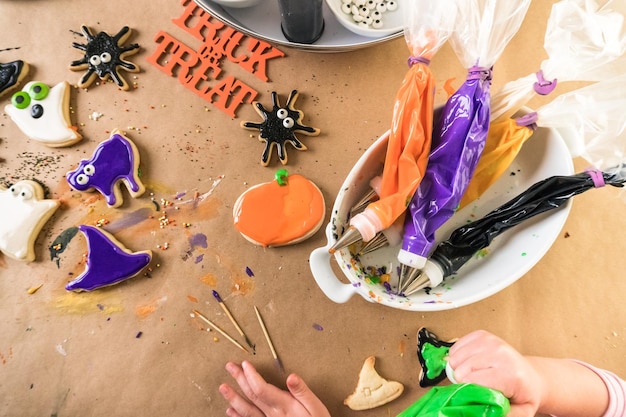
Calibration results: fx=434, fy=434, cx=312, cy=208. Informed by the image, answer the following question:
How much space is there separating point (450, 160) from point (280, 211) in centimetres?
28

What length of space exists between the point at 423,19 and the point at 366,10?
0.59 feet

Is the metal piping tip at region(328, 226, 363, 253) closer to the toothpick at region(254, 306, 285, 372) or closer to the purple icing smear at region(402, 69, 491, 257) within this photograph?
the purple icing smear at region(402, 69, 491, 257)

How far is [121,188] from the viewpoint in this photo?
2.46 feet

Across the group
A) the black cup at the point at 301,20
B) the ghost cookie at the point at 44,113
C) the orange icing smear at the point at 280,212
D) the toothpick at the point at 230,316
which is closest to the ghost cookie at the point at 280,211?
the orange icing smear at the point at 280,212

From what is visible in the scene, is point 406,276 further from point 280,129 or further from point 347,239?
point 280,129

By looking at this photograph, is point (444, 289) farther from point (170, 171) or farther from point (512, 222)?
point (170, 171)

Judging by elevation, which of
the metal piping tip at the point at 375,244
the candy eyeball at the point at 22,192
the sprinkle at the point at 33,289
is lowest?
the sprinkle at the point at 33,289

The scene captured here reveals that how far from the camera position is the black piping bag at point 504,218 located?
0.58 metres

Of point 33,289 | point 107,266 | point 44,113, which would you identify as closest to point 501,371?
point 107,266

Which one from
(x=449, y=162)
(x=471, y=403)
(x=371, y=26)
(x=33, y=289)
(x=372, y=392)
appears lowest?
(x=372, y=392)

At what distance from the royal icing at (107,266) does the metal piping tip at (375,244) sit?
0.35 meters

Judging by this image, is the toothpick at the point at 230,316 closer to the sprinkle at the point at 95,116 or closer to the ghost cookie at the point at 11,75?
the sprinkle at the point at 95,116

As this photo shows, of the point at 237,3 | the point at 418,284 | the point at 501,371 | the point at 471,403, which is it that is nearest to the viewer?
the point at 471,403

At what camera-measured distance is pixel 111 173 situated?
0.73 metres
